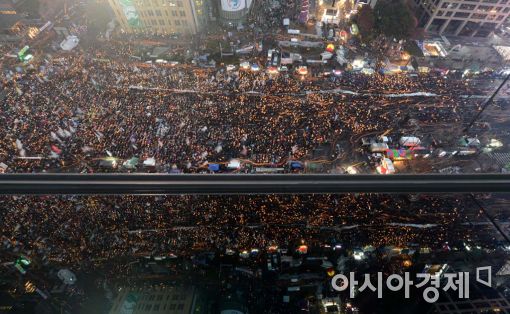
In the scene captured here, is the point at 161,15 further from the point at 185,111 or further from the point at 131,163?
the point at 131,163

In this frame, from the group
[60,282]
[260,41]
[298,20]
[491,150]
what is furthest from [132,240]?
[298,20]

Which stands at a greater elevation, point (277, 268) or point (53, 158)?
point (53, 158)

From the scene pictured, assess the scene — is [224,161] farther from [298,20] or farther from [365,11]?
[365,11]

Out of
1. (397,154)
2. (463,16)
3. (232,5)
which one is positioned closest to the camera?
(397,154)

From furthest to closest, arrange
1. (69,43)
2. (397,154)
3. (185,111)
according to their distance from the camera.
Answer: (69,43), (185,111), (397,154)

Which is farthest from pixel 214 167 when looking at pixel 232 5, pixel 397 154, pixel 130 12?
pixel 130 12

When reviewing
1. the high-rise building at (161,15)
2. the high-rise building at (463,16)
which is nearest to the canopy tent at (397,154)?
the high-rise building at (463,16)

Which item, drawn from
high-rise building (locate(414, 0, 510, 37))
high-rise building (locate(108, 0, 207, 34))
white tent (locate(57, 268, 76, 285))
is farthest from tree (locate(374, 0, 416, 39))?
white tent (locate(57, 268, 76, 285))

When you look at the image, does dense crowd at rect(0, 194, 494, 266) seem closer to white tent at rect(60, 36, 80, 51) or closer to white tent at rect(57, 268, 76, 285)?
white tent at rect(57, 268, 76, 285)
